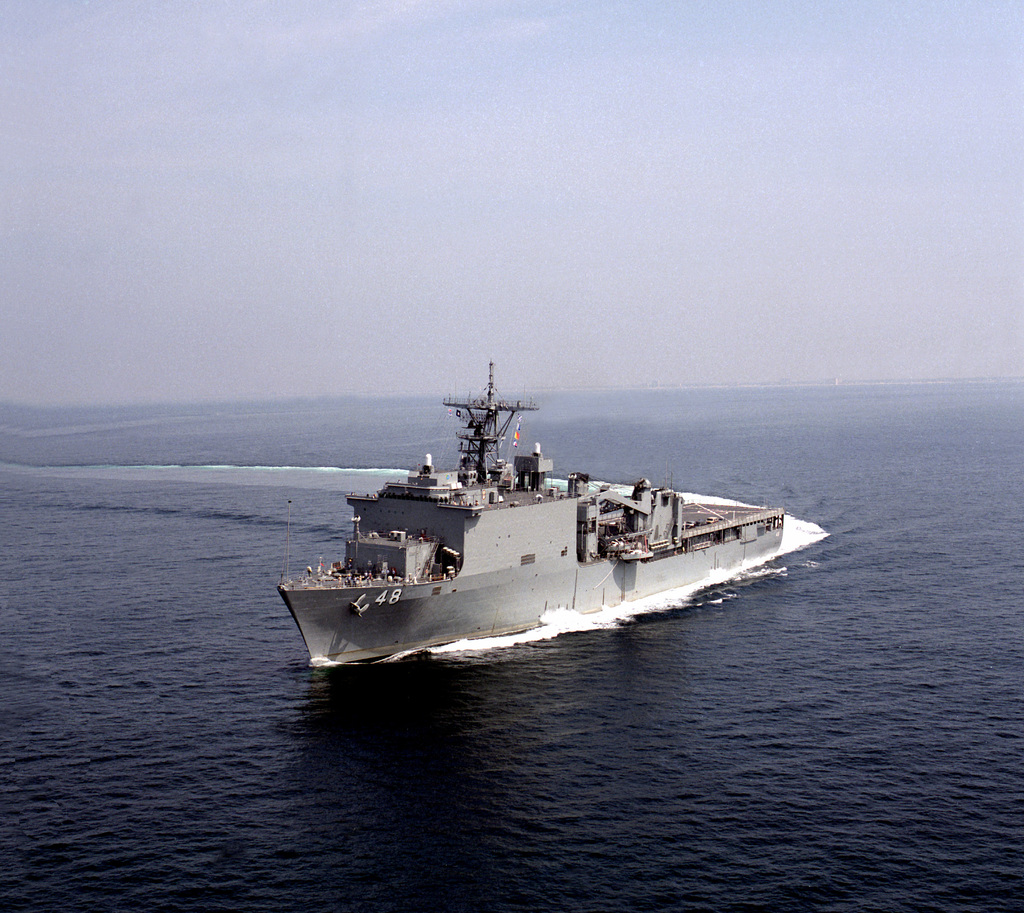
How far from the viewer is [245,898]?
24469 mm

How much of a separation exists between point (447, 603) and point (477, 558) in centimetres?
294

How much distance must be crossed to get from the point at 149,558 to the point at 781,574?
48.1m

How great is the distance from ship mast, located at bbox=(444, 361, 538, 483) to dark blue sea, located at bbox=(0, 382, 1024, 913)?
1252 centimetres

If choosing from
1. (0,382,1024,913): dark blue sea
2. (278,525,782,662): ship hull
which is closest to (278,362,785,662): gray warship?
(278,525,782,662): ship hull

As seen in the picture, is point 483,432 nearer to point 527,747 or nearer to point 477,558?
point 477,558

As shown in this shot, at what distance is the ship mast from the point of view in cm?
5416

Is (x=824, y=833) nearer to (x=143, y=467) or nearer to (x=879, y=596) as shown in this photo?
(x=879, y=596)

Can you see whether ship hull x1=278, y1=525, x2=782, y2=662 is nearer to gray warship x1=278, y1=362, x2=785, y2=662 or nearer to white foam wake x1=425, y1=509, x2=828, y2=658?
gray warship x1=278, y1=362, x2=785, y2=662

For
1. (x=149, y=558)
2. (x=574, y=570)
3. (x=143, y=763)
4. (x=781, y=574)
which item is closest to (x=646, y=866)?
(x=143, y=763)

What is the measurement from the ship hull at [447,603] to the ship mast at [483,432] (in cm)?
793

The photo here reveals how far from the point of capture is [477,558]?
4681 centimetres

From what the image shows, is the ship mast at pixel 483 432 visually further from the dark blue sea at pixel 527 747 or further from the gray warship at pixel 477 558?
the dark blue sea at pixel 527 747

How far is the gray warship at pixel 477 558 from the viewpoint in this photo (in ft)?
144

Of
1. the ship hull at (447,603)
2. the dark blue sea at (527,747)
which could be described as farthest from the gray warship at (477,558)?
the dark blue sea at (527,747)
